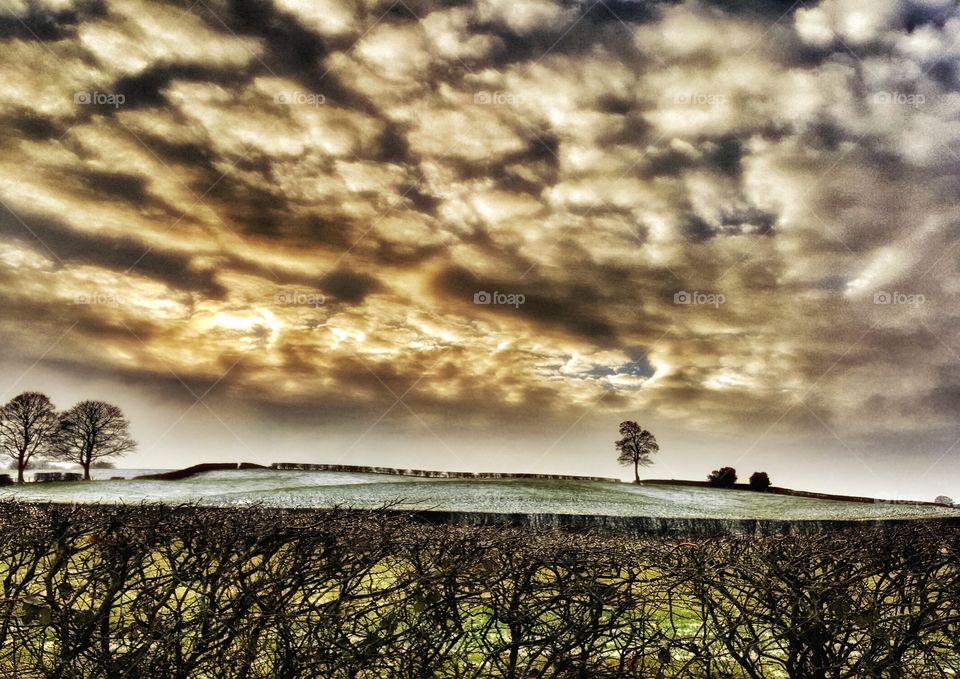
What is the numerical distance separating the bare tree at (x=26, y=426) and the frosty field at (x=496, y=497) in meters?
27.5

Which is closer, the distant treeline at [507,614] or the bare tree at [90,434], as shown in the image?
the distant treeline at [507,614]

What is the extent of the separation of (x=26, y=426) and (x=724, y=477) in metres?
83.6

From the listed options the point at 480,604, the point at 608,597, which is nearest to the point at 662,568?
the point at 608,597

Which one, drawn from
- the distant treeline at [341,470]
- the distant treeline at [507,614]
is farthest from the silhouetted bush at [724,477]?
the distant treeline at [507,614]

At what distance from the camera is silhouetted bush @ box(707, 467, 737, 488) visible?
282ft

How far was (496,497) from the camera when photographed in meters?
39.8

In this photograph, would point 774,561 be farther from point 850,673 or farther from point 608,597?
point 608,597

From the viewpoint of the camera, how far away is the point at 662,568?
4.39m

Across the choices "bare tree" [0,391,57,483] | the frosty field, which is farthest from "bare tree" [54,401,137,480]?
the frosty field

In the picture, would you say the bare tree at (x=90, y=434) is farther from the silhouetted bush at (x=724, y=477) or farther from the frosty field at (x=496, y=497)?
the silhouetted bush at (x=724, y=477)

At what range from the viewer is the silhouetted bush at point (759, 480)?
81.3 metres

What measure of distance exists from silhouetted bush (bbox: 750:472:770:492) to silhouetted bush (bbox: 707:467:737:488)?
239cm

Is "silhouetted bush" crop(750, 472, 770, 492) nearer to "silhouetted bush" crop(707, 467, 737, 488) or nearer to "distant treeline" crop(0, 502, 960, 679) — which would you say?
"silhouetted bush" crop(707, 467, 737, 488)

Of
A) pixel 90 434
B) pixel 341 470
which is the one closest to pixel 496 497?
pixel 341 470
